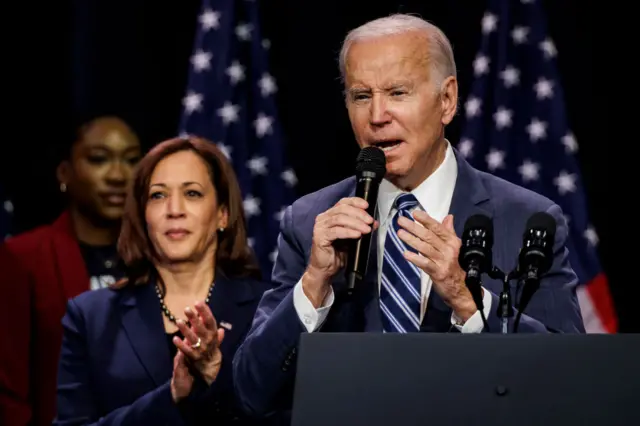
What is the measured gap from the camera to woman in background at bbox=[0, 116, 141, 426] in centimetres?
353

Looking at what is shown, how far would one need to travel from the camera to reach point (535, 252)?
193cm

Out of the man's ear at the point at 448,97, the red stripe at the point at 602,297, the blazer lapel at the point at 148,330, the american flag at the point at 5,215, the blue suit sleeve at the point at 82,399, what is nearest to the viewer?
the man's ear at the point at 448,97

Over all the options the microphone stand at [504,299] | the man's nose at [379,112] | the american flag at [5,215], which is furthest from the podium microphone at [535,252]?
the american flag at [5,215]

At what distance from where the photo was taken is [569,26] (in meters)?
3.99

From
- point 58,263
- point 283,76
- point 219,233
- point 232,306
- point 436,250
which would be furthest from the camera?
point 283,76

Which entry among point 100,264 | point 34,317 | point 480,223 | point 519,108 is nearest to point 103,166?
point 100,264

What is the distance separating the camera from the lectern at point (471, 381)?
1.72 metres

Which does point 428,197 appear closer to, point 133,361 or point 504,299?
point 504,299

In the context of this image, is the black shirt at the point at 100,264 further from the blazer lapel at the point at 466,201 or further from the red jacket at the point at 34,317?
the blazer lapel at the point at 466,201

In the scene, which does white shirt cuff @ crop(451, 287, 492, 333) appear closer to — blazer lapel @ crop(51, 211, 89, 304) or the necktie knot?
the necktie knot

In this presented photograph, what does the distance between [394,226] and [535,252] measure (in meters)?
0.57

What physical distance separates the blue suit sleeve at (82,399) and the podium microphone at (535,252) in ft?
3.83

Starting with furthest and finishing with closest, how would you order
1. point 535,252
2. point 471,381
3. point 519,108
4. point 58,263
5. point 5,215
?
point 5,215 → point 519,108 → point 58,263 → point 535,252 → point 471,381

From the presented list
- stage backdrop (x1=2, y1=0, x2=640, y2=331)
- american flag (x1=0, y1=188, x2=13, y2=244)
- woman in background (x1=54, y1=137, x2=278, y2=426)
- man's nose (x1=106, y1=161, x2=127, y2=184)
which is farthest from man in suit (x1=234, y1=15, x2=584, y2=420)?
american flag (x1=0, y1=188, x2=13, y2=244)
